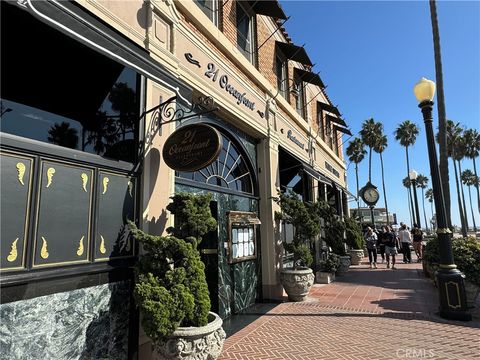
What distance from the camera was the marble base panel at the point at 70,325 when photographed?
305cm

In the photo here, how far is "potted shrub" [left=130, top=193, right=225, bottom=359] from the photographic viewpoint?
3.65 m

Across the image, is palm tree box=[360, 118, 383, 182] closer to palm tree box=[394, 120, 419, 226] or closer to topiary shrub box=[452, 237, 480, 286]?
palm tree box=[394, 120, 419, 226]

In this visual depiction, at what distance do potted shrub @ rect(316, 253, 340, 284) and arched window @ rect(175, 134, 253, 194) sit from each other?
→ 462 centimetres

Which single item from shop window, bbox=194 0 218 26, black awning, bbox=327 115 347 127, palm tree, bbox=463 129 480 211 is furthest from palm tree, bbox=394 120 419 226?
shop window, bbox=194 0 218 26

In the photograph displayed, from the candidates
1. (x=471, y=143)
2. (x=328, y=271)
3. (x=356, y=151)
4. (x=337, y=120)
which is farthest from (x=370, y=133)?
(x=328, y=271)

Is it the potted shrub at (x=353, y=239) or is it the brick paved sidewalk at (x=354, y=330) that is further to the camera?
the potted shrub at (x=353, y=239)

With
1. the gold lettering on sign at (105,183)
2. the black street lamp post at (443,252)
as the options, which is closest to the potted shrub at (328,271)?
the black street lamp post at (443,252)

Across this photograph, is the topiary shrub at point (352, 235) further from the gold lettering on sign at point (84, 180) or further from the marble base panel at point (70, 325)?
the gold lettering on sign at point (84, 180)

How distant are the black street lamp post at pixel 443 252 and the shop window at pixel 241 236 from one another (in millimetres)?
4146

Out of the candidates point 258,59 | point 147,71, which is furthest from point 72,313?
point 258,59

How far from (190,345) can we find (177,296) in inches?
22.6

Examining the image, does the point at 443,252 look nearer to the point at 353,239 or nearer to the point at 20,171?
the point at 20,171

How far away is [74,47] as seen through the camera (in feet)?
13.2

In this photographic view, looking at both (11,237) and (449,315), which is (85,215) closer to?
(11,237)
